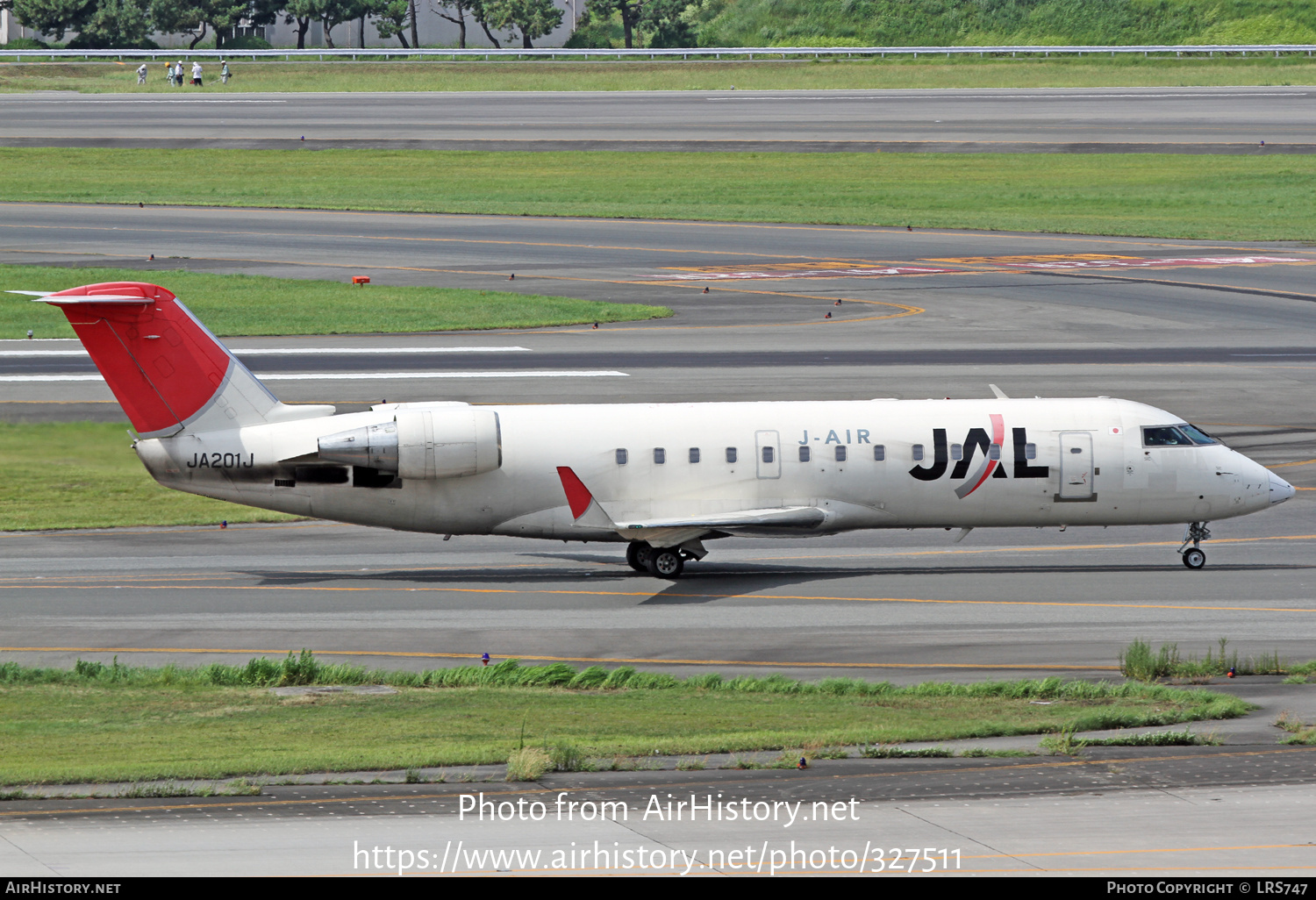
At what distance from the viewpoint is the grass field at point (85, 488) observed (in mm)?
39531

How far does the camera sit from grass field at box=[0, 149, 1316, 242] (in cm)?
8638

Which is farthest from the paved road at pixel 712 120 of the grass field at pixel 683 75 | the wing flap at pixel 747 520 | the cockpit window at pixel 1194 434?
the wing flap at pixel 747 520

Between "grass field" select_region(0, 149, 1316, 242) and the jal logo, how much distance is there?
5105 centimetres

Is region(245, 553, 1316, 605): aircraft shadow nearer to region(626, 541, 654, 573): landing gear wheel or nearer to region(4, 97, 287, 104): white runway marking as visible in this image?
region(626, 541, 654, 573): landing gear wheel

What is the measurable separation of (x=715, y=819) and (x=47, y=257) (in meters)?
63.0

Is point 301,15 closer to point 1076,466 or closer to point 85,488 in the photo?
point 85,488

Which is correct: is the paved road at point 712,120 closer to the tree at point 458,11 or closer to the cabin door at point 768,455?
the tree at point 458,11

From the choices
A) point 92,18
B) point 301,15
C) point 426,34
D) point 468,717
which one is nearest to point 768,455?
point 468,717

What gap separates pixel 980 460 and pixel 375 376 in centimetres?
2511

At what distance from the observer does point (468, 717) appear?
24625mm

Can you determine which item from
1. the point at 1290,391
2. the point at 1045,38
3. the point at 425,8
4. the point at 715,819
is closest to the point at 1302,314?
the point at 1290,391

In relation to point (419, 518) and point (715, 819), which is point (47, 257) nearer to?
point (419, 518)

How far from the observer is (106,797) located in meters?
20.4

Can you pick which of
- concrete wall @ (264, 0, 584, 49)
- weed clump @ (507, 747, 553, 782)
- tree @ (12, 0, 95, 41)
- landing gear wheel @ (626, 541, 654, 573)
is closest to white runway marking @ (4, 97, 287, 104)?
tree @ (12, 0, 95, 41)
